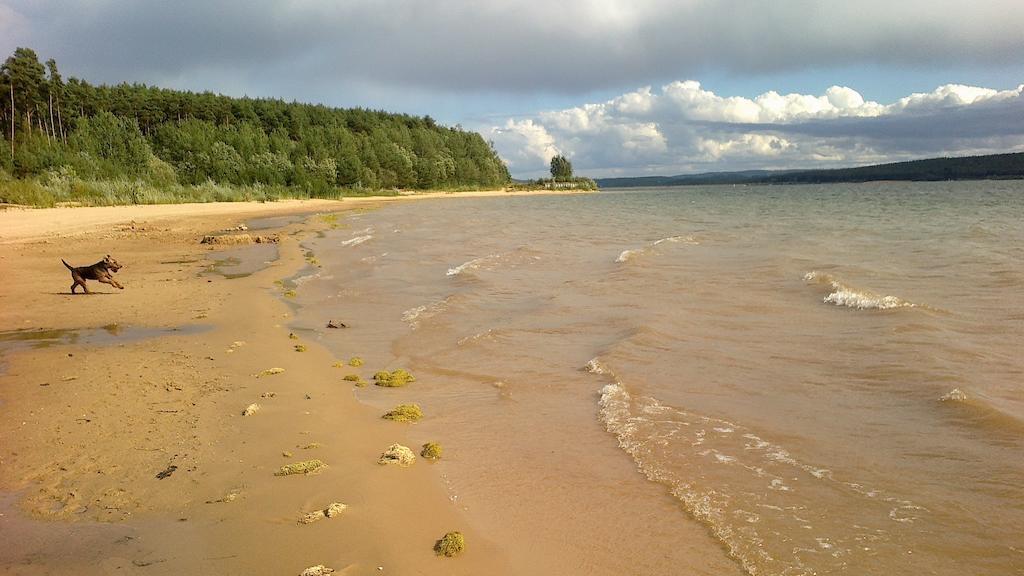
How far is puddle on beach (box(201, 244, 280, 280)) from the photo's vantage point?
16219 mm

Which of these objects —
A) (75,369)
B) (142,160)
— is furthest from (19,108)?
(75,369)

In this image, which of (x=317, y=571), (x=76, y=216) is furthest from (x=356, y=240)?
(x=317, y=571)

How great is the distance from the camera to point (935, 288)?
41.3 ft

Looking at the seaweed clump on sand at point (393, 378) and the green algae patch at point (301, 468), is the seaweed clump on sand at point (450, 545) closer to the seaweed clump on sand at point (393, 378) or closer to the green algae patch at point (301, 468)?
the green algae patch at point (301, 468)

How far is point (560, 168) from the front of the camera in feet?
528

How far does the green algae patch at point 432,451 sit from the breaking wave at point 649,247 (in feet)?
43.7

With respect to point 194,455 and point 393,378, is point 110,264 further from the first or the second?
point 194,455

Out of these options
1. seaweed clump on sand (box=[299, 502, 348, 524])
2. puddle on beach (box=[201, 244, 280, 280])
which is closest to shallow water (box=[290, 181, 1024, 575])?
seaweed clump on sand (box=[299, 502, 348, 524])

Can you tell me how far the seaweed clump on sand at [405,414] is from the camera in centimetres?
629

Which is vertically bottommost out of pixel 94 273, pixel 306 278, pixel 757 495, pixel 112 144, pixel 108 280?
pixel 757 495

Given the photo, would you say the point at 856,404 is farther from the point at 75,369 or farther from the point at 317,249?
the point at 317,249

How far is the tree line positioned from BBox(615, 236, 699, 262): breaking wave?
46.3m

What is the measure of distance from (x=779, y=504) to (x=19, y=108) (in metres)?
90.5

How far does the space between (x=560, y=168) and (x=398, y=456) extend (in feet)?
525
